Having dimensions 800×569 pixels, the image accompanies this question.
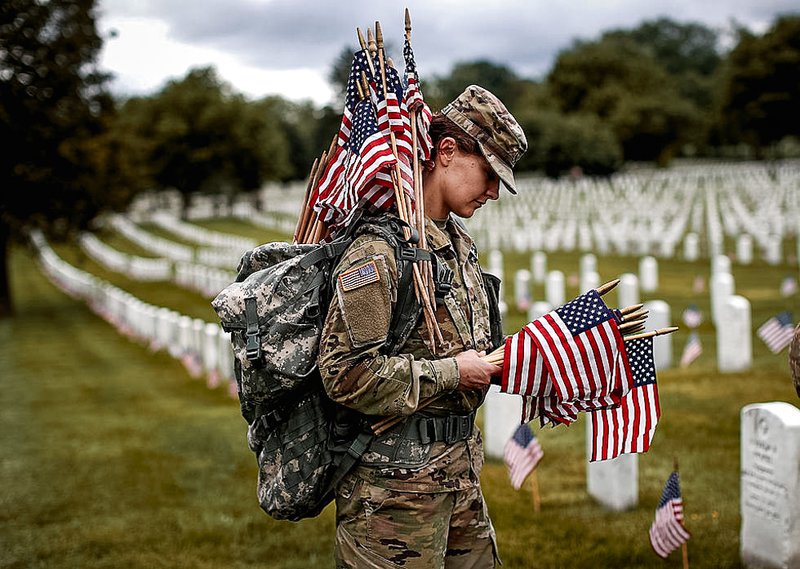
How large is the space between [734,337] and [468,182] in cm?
780

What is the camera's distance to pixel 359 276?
283cm

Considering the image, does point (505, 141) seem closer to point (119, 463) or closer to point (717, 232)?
point (119, 463)

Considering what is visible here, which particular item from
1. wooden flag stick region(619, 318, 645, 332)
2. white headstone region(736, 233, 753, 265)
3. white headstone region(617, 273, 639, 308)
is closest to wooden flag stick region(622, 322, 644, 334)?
wooden flag stick region(619, 318, 645, 332)

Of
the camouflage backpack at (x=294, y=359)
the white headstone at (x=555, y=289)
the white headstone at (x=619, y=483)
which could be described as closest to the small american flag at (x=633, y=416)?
the camouflage backpack at (x=294, y=359)

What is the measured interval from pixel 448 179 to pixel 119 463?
20.2 feet

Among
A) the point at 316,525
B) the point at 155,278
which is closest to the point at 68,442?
the point at 316,525

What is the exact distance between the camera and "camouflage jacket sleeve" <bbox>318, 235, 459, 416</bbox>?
2.83m

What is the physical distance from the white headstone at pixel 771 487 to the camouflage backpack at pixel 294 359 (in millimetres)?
2450

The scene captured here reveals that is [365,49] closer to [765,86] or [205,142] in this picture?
[765,86]

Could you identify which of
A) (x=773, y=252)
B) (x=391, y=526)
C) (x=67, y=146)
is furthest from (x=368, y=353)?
(x=67, y=146)

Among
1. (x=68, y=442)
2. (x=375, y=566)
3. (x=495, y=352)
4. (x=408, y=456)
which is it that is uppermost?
(x=495, y=352)

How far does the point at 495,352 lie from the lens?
3.05m

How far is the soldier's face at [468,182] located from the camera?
314 cm

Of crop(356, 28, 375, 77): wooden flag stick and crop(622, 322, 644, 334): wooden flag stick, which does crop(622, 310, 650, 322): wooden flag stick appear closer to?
crop(622, 322, 644, 334): wooden flag stick
